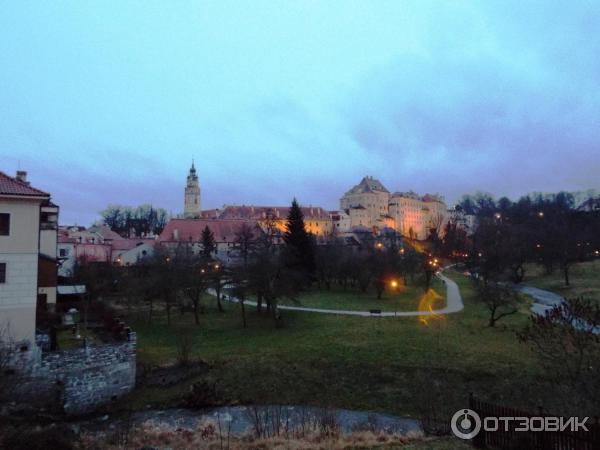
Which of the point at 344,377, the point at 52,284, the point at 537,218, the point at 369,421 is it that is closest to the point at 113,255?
the point at 52,284

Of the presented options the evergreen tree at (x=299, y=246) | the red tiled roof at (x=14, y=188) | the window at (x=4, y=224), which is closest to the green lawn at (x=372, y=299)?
the evergreen tree at (x=299, y=246)

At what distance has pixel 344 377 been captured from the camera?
19.9m

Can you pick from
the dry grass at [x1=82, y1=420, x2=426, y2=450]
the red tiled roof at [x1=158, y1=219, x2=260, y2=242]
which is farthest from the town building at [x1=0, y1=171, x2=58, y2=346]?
the red tiled roof at [x1=158, y1=219, x2=260, y2=242]

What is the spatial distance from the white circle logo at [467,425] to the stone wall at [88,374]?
14549 millimetres

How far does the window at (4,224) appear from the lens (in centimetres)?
1805

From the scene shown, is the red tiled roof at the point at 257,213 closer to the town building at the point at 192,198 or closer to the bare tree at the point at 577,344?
the town building at the point at 192,198

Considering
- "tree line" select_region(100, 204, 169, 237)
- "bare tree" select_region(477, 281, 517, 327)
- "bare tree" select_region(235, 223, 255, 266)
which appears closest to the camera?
"bare tree" select_region(477, 281, 517, 327)

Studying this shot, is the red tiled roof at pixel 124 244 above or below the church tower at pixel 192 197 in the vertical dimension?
below

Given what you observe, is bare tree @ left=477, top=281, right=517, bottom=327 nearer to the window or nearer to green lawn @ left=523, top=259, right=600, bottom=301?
green lawn @ left=523, top=259, right=600, bottom=301

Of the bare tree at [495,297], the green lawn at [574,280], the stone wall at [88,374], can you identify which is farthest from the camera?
the green lawn at [574,280]

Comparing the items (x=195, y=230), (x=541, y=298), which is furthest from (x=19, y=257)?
(x=195, y=230)

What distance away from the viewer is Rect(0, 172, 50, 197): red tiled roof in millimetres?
18172

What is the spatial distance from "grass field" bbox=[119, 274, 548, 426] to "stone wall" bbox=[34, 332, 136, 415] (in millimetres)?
1145

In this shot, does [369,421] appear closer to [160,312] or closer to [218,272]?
[218,272]
